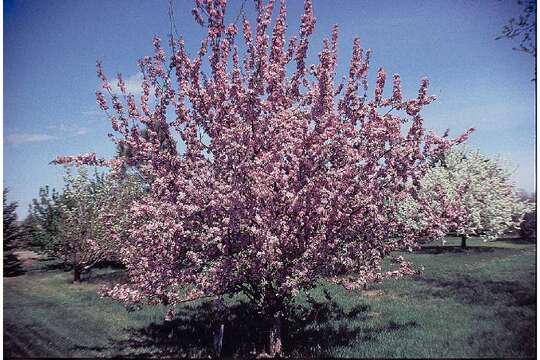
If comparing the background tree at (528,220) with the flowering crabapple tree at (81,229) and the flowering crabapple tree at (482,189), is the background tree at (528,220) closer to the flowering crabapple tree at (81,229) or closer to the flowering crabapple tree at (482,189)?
the flowering crabapple tree at (482,189)

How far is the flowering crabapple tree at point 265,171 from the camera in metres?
6.71

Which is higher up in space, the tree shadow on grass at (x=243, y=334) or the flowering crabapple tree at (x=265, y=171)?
the flowering crabapple tree at (x=265, y=171)

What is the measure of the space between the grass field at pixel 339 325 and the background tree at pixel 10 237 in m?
2.61

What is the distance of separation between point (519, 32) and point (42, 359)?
38.7 ft

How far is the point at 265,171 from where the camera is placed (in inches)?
263

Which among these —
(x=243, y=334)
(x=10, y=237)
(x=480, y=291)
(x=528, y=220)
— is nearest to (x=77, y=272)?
(x=10, y=237)

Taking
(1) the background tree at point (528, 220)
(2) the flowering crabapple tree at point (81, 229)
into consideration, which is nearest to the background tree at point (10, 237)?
(2) the flowering crabapple tree at point (81, 229)

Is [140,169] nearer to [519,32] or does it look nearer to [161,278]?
[161,278]

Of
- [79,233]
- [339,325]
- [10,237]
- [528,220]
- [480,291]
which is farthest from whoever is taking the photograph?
[528,220]

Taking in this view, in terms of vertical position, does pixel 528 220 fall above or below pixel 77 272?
above

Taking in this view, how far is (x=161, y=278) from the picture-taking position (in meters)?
7.14

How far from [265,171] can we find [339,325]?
5161 millimetres

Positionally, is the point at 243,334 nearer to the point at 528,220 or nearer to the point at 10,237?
the point at 10,237

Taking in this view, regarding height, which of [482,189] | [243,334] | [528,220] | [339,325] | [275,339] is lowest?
[243,334]
